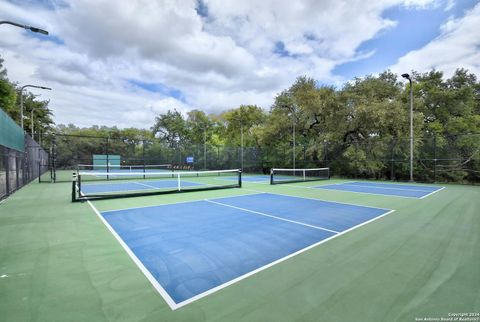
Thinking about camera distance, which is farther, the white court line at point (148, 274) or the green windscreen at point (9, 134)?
the green windscreen at point (9, 134)

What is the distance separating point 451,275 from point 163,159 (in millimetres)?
23007

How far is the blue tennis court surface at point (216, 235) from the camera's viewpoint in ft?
9.21

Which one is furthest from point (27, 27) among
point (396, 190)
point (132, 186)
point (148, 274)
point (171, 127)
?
point (171, 127)

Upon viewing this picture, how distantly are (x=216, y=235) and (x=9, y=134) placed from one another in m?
10.9

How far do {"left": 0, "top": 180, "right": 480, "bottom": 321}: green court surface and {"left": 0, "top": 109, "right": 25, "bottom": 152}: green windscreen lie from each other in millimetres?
6236

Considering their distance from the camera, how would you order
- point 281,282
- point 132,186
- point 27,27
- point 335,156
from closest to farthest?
point 281,282, point 27,27, point 132,186, point 335,156

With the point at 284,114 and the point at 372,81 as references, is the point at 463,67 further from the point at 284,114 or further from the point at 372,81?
the point at 284,114

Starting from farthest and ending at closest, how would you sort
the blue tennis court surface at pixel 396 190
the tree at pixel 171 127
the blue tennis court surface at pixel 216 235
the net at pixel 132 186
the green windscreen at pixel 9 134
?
the tree at pixel 171 127 → the blue tennis court surface at pixel 396 190 → the green windscreen at pixel 9 134 → the net at pixel 132 186 → the blue tennis court surface at pixel 216 235

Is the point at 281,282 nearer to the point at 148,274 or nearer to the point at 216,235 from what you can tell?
the point at 148,274

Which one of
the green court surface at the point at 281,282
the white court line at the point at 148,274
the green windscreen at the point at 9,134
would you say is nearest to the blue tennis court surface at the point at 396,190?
the green court surface at the point at 281,282

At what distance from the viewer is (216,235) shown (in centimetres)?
431

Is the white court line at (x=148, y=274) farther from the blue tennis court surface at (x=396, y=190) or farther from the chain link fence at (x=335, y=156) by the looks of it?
the chain link fence at (x=335, y=156)

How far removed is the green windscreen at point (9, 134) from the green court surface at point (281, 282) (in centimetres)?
624

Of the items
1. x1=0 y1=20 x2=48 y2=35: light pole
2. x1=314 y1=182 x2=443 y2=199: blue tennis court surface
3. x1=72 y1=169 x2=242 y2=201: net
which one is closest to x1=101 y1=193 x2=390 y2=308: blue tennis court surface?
x1=72 y1=169 x2=242 y2=201: net
